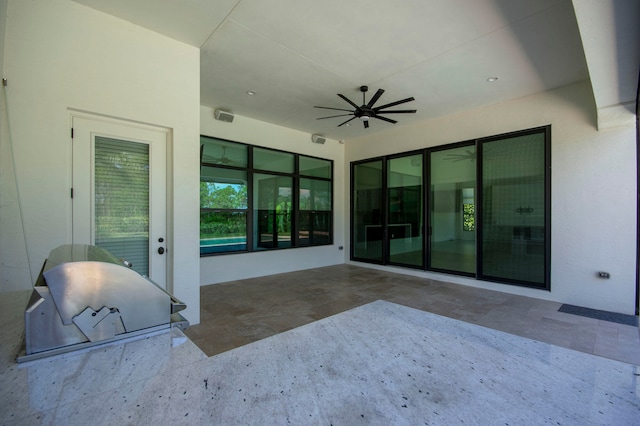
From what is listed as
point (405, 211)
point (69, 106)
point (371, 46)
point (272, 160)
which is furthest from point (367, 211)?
point (69, 106)

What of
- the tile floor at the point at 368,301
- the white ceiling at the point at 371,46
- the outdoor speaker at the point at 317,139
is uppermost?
the white ceiling at the point at 371,46

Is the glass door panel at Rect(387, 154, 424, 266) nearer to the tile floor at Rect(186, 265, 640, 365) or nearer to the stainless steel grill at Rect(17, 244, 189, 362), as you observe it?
the tile floor at Rect(186, 265, 640, 365)

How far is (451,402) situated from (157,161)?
11.6 ft

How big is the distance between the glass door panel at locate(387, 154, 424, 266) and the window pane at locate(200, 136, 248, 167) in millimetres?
3398

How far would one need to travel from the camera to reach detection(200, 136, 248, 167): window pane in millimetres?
5492

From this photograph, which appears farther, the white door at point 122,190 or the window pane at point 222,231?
the window pane at point 222,231

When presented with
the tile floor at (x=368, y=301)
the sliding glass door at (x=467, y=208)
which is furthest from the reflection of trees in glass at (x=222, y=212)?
the sliding glass door at (x=467, y=208)

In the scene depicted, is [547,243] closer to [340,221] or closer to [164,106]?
[340,221]

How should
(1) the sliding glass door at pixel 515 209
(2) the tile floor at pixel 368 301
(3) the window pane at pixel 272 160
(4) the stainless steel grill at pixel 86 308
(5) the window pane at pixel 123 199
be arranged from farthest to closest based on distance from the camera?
(3) the window pane at pixel 272 160, (1) the sliding glass door at pixel 515 209, (2) the tile floor at pixel 368 301, (5) the window pane at pixel 123 199, (4) the stainless steel grill at pixel 86 308

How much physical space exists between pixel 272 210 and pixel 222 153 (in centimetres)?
160

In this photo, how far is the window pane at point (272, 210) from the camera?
6246 millimetres

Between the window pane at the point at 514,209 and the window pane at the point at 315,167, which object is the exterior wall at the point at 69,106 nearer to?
the window pane at the point at 315,167

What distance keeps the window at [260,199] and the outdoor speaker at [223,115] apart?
41 centimetres

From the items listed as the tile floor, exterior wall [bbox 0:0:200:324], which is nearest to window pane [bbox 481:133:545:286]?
the tile floor
